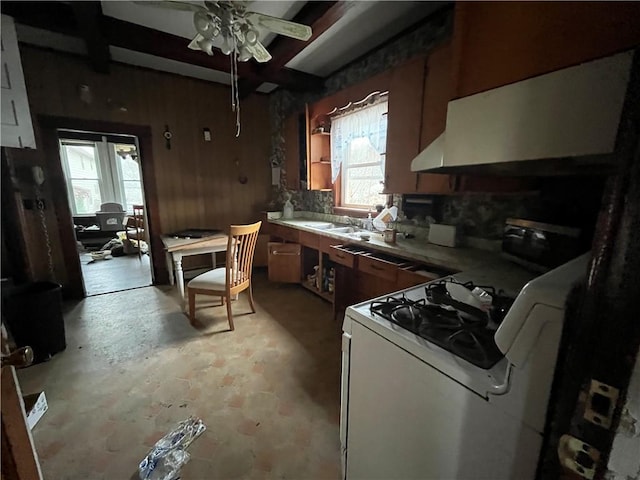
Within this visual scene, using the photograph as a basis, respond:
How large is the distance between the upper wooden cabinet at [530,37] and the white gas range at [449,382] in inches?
17.9

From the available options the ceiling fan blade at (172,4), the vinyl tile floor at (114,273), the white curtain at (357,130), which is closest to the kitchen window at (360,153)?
the white curtain at (357,130)

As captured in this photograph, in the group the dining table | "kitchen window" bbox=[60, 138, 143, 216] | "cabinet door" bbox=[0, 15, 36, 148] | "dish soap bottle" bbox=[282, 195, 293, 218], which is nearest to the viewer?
"cabinet door" bbox=[0, 15, 36, 148]

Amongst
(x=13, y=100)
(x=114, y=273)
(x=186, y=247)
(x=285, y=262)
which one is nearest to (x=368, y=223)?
(x=285, y=262)

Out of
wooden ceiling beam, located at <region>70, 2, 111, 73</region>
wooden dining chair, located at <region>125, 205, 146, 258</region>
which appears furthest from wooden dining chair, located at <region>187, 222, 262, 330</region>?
wooden dining chair, located at <region>125, 205, 146, 258</region>

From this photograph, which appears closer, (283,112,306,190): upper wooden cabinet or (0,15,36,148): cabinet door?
(0,15,36,148): cabinet door

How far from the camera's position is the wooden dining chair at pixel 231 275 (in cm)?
231

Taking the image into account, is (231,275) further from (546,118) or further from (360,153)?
(546,118)

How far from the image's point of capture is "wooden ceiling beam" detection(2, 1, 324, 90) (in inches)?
82.0

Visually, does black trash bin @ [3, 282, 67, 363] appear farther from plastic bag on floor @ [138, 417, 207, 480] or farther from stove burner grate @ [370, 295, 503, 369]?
stove burner grate @ [370, 295, 503, 369]

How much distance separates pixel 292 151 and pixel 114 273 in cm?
340

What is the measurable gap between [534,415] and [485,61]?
2.79 ft

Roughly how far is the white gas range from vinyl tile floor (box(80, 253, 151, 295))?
3639 millimetres

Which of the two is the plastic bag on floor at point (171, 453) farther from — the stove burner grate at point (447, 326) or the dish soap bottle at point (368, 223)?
the dish soap bottle at point (368, 223)

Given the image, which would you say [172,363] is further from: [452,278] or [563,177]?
[563,177]
